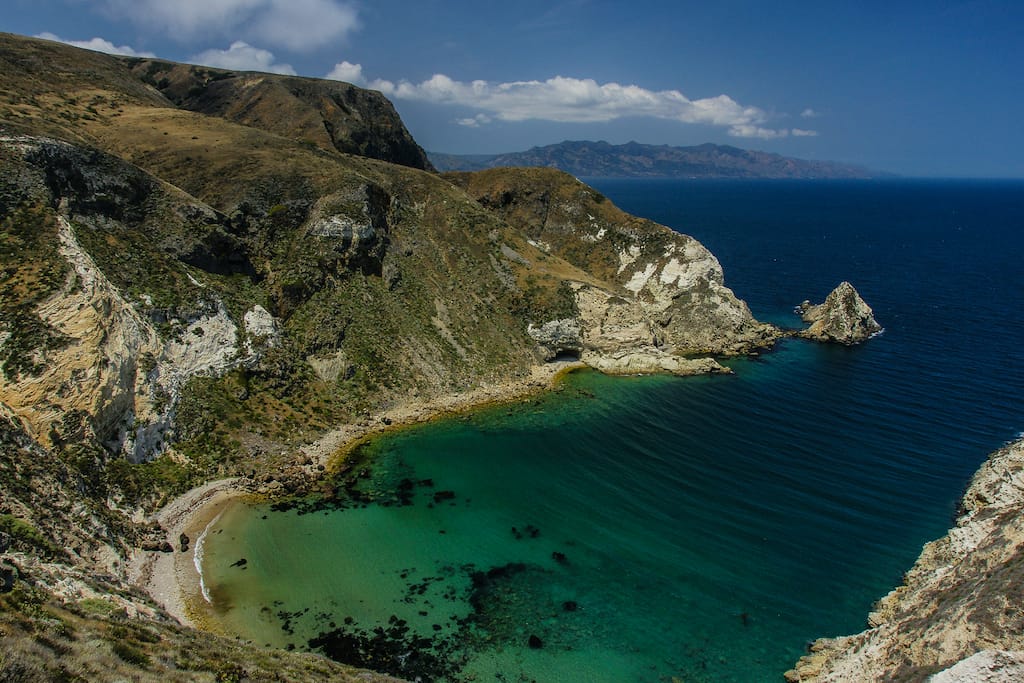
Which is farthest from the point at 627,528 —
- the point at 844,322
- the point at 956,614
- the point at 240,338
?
the point at 844,322

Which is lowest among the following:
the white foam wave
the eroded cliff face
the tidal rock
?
the white foam wave

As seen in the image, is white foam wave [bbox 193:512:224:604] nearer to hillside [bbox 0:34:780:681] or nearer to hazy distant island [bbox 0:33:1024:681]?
hazy distant island [bbox 0:33:1024:681]

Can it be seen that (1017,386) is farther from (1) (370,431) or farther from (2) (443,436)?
(1) (370,431)

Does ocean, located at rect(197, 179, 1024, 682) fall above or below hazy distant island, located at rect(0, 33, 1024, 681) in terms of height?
below

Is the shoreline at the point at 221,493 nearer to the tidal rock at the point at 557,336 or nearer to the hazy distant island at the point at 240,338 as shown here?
the hazy distant island at the point at 240,338

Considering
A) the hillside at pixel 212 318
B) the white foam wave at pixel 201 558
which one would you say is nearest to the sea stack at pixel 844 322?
the hillside at pixel 212 318

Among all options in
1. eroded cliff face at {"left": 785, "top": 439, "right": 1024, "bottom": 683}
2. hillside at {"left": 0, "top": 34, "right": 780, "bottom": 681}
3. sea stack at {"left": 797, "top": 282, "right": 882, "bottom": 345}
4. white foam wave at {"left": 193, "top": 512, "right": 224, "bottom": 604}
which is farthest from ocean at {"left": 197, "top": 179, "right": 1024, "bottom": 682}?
sea stack at {"left": 797, "top": 282, "right": 882, "bottom": 345}
